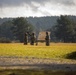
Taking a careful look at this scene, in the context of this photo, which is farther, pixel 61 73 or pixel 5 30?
pixel 5 30

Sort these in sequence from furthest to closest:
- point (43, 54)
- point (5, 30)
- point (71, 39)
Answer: point (5, 30), point (71, 39), point (43, 54)

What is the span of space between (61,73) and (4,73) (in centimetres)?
288

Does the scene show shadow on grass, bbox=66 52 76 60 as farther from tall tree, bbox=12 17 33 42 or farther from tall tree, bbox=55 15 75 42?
tall tree, bbox=12 17 33 42

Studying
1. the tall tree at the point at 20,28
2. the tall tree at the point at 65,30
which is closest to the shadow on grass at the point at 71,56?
the tall tree at the point at 65,30

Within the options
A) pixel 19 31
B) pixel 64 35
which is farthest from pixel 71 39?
pixel 19 31

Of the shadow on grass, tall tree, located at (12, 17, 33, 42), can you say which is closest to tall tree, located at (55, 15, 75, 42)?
tall tree, located at (12, 17, 33, 42)

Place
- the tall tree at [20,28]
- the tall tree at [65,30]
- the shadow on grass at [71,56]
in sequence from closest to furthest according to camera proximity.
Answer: the shadow on grass at [71,56]
the tall tree at [65,30]
the tall tree at [20,28]

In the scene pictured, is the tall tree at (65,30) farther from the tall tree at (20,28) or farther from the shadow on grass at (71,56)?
the shadow on grass at (71,56)

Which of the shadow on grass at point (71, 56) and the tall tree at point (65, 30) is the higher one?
the tall tree at point (65, 30)

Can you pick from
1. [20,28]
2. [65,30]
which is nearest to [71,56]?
[65,30]

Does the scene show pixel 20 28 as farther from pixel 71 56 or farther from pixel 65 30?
pixel 71 56

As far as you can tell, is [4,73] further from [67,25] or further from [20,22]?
[20,22]

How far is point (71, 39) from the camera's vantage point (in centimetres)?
9719

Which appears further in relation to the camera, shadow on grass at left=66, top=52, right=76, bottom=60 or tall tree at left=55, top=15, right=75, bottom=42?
tall tree at left=55, top=15, right=75, bottom=42
